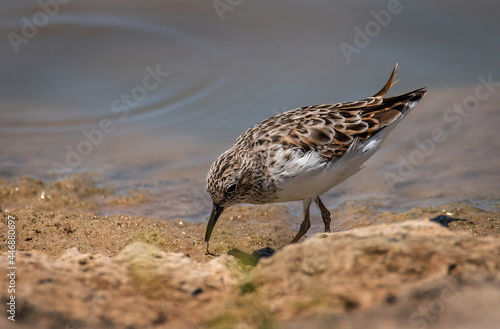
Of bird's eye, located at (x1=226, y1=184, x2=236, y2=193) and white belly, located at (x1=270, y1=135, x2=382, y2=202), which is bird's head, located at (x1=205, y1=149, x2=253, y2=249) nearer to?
bird's eye, located at (x1=226, y1=184, x2=236, y2=193)

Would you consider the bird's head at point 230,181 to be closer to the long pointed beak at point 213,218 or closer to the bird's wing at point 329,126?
the long pointed beak at point 213,218

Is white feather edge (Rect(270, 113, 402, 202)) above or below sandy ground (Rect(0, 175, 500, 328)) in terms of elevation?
below

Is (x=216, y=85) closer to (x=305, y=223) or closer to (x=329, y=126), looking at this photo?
(x=329, y=126)

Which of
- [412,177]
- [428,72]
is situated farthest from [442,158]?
[428,72]

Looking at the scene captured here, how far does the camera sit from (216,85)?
1271 cm

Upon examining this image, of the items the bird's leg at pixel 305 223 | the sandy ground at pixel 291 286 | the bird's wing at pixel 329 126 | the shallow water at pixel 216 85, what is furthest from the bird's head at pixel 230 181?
the sandy ground at pixel 291 286

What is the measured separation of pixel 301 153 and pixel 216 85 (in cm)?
599

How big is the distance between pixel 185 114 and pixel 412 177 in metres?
5.13

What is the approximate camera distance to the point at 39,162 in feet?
36.0

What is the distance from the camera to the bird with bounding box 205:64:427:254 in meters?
7.09

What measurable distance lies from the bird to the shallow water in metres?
2.09

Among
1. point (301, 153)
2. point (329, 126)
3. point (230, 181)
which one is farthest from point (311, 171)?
point (230, 181)

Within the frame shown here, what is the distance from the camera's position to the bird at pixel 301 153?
23.3 ft

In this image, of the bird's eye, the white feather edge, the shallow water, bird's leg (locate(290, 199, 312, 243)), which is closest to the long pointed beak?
the bird's eye
